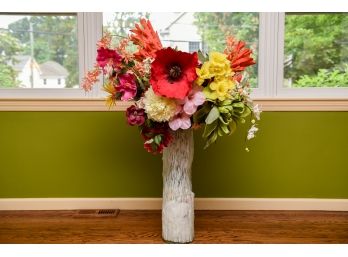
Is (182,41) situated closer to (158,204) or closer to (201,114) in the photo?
(201,114)

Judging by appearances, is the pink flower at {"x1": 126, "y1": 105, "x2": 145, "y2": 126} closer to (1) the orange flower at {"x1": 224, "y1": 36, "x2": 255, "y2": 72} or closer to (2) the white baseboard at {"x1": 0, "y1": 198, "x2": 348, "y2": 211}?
(1) the orange flower at {"x1": 224, "y1": 36, "x2": 255, "y2": 72}

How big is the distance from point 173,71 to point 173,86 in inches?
3.0

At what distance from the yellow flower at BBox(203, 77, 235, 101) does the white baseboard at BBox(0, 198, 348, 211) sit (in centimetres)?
91

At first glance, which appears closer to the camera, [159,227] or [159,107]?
[159,107]

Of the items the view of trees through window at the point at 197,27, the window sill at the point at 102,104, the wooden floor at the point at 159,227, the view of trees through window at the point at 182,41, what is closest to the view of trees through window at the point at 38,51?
the view of trees through window at the point at 182,41

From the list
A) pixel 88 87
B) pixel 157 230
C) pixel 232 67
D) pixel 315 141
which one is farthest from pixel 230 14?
pixel 157 230

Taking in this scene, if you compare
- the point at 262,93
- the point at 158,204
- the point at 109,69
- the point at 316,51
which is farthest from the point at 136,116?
the point at 316,51

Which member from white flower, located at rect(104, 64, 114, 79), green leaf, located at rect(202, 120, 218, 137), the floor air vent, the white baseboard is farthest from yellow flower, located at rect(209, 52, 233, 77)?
the floor air vent

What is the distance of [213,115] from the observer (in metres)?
1.75

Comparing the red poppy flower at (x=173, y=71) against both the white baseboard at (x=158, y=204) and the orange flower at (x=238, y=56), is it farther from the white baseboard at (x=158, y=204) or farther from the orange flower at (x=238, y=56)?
the white baseboard at (x=158, y=204)

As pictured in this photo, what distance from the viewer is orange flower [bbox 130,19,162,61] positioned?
6.00ft

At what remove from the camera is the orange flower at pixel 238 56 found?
5.97 ft

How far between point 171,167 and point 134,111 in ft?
1.10

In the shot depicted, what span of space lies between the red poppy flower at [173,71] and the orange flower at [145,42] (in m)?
0.09
